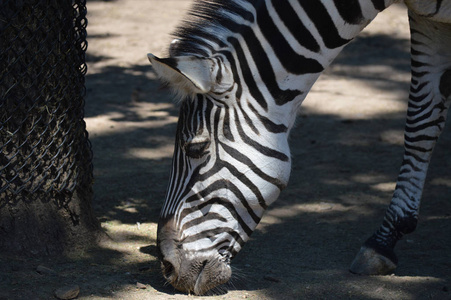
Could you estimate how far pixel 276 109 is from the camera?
3393 mm

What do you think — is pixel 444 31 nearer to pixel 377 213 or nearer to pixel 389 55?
pixel 377 213

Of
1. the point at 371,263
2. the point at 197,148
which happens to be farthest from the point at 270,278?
the point at 197,148

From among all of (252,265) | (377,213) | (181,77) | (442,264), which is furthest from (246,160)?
(377,213)

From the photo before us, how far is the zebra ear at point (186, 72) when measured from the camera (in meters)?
3.04

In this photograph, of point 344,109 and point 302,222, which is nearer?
point 302,222

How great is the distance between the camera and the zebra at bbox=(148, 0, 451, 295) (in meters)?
3.32

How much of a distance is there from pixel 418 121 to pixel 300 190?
1.56m

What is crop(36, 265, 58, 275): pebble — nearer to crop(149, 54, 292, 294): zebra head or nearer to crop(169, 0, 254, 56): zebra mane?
crop(149, 54, 292, 294): zebra head

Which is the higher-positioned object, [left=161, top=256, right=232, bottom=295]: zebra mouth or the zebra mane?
the zebra mane

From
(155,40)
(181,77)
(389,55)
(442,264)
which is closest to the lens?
(181,77)

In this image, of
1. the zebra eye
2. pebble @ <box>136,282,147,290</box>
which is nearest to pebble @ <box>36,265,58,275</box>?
pebble @ <box>136,282,147,290</box>

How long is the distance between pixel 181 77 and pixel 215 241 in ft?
3.21

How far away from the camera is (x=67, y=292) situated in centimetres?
339

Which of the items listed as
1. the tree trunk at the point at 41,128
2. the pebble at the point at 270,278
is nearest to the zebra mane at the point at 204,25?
the tree trunk at the point at 41,128
